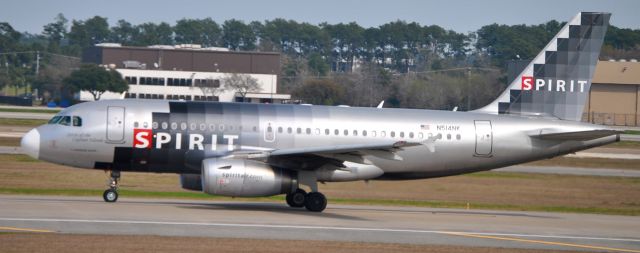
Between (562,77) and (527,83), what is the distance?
51.8 inches

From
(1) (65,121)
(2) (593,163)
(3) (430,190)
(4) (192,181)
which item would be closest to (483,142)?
(3) (430,190)

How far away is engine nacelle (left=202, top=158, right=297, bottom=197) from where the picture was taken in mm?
30781

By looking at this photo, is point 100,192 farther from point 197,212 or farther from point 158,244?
point 158,244

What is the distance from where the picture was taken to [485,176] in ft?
171

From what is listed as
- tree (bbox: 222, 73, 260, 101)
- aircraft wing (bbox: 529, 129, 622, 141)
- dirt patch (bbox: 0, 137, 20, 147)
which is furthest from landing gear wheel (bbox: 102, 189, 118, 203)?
tree (bbox: 222, 73, 260, 101)

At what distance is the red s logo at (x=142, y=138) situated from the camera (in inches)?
1282

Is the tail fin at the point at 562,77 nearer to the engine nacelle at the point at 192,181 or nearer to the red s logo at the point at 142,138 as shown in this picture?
the engine nacelle at the point at 192,181

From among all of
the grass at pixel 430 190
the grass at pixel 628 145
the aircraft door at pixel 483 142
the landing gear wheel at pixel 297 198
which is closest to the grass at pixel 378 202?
the grass at pixel 430 190

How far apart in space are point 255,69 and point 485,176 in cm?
7540

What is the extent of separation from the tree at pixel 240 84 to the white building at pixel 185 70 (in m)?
0.48

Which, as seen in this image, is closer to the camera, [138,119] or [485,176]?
[138,119]

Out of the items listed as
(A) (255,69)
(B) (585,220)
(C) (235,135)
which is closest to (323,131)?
(C) (235,135)

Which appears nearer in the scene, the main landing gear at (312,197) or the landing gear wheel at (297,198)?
the main landing gear at (312,197)

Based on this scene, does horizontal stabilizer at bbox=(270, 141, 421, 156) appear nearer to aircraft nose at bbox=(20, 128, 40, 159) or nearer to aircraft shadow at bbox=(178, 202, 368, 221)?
aircraft shadow at bbox=(178, 202, 368, 221)
